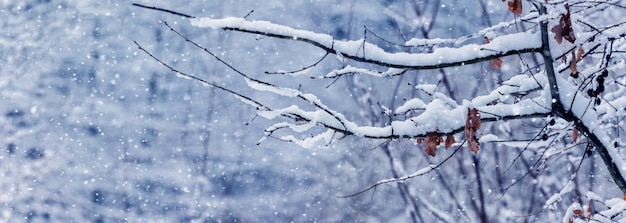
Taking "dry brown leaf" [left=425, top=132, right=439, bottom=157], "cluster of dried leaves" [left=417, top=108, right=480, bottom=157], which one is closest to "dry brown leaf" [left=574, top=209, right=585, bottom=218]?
"cluster of dried leaves" [left=417, top=108, right=480, bottom=157]

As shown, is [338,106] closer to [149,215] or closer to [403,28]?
[403,28]

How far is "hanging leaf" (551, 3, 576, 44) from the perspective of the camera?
2324 mm

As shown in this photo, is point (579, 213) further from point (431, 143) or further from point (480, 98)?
A: point (431, 143)

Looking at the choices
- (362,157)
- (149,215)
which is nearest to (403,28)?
(362,157)

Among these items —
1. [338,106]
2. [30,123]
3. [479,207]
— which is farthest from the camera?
[30,123]

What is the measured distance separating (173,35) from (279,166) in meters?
3.62

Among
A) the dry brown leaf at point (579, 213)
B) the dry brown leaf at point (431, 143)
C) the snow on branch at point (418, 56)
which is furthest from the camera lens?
the dry brown leaf at point (579, 213)

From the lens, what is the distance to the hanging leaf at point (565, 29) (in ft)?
7.63

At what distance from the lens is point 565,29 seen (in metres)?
2.35

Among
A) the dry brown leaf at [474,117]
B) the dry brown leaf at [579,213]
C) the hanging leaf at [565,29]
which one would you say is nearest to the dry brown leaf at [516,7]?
the hanging leaf at [565,29]

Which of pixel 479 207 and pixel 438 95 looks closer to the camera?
pixel 438 95

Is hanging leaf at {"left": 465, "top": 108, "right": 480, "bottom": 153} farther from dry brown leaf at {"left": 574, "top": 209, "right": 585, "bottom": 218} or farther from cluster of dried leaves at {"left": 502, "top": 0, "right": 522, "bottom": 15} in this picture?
dry brown leaf at {"left": 574, "top": 209, "right": 585, "bottom": 218}

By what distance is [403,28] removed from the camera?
10.6 metres

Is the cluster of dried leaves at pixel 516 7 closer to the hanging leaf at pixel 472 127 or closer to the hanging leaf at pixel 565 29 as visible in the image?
the hanging leaf at pixel 565 29
